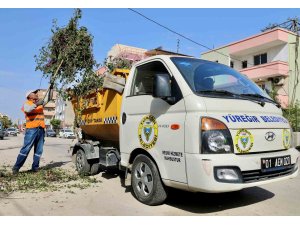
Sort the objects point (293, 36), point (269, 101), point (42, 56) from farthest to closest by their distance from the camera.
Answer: point (293, 36)
point (42, 56)
point (269, 101)

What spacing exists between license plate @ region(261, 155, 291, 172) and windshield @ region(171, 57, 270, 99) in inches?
40.4

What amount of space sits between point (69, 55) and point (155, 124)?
14.1 ft

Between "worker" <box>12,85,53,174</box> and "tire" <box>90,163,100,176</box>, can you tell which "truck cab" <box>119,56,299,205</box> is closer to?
"tire" <box>90,163,100,176</box>

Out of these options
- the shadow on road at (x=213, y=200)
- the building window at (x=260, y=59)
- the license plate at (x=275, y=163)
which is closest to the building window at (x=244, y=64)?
the building window at (x=260, y=59)

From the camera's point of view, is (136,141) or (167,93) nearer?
(167,93)

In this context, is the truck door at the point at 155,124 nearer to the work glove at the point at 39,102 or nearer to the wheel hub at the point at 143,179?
the wheel hub at the point at 143,179

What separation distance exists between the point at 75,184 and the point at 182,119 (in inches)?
121

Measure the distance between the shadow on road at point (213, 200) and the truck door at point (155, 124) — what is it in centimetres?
70

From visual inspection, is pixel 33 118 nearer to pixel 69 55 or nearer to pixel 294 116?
pixel 69 55

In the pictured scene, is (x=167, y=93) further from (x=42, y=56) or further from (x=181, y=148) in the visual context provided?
(x=42, y=56)

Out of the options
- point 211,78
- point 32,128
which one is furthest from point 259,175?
point 32,128

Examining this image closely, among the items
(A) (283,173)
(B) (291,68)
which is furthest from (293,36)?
(A) (283,173)
